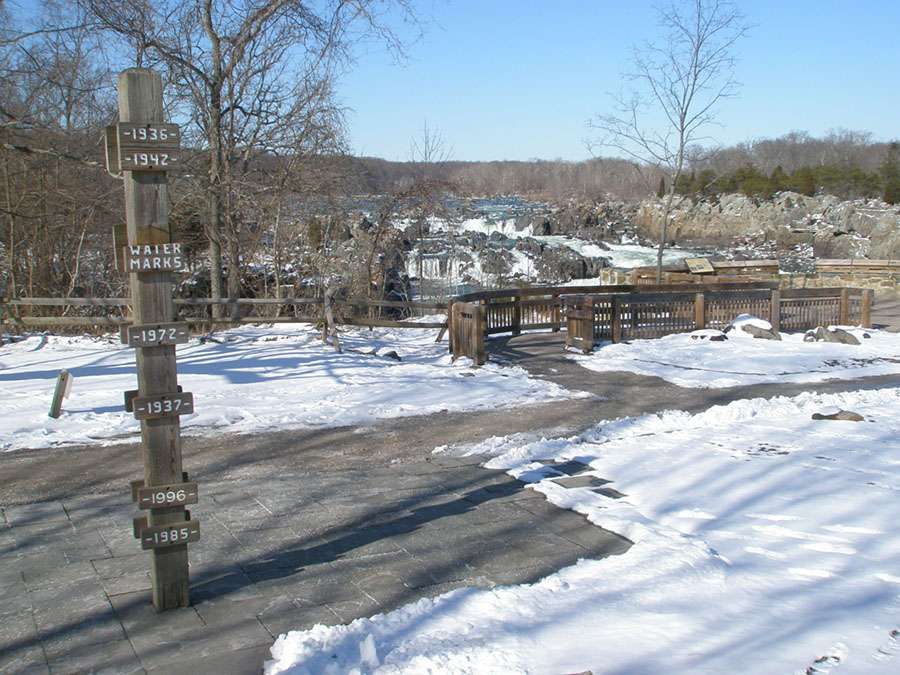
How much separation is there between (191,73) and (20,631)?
16516 mm

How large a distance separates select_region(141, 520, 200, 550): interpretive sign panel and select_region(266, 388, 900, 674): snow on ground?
835 millimetres

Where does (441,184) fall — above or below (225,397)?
above

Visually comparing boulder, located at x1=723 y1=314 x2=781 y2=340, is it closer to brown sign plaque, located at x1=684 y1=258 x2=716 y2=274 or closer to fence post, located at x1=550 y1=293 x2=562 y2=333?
fence post, located at x1=550 y1=293 x2=562 y2=333

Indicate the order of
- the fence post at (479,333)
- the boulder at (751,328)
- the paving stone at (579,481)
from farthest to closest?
the boulder at (751,328) → the fence post at (479,333) → the paving stone at (579,481)

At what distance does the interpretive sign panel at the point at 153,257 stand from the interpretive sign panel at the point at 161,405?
657mm

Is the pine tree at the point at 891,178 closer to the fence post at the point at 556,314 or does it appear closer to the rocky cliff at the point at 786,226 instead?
the rocky cliff at the point at 786,226

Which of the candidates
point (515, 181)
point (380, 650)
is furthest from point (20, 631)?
point (515, 181)

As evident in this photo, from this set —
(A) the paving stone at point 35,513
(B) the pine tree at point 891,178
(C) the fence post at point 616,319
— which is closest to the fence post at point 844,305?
(C) the fence post at point 616,319

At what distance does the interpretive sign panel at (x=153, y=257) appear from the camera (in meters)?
3.78

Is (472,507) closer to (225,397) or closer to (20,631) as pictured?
(20,631)

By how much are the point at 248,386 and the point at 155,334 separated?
6477mm

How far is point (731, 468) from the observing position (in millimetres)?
6332

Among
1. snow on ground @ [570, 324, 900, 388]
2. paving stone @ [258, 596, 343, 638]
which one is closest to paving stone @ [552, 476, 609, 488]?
paving stone @ [258, 596, 343, 638]

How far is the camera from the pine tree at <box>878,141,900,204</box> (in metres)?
52.0
